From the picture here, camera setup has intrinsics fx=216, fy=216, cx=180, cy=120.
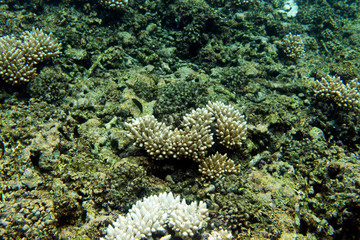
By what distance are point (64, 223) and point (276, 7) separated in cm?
1401

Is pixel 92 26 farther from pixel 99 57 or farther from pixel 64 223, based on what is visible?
pixel 64 223

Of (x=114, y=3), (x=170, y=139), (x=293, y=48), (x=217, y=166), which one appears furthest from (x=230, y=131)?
(x=114, y=3)

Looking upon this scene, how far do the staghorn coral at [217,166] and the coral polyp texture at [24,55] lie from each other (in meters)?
5.18

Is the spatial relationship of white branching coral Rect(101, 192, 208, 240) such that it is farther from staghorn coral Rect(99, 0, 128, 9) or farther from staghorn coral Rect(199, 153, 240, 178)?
staghorn coral Rect(99, 0, 128, 9)

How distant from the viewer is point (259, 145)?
16.8ft

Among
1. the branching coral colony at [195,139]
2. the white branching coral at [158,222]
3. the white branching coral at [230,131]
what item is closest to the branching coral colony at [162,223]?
the white branching coral at [158,222]

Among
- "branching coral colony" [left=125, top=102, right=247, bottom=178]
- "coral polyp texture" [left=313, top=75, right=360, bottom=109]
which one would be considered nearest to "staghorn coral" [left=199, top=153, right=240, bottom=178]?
"branching coral colony" [left=125, top=102, right=247, bottom=178]

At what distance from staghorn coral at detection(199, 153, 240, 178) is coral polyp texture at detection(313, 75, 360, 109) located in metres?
3.95

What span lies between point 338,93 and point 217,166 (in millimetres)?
4538

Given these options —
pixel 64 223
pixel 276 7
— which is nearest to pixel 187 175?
pixel 64 223

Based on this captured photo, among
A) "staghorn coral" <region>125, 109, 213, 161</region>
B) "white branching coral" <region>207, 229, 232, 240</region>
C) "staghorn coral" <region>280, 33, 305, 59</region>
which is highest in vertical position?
"staghorn coral" <region>280, 33, 305, 59</region>

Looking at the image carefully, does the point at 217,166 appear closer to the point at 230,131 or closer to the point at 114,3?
the point at 230,131

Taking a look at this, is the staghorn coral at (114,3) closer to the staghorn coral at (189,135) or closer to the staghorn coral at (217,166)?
the staghorn coral at (189,135)

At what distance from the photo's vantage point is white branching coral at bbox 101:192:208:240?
10.6ft
